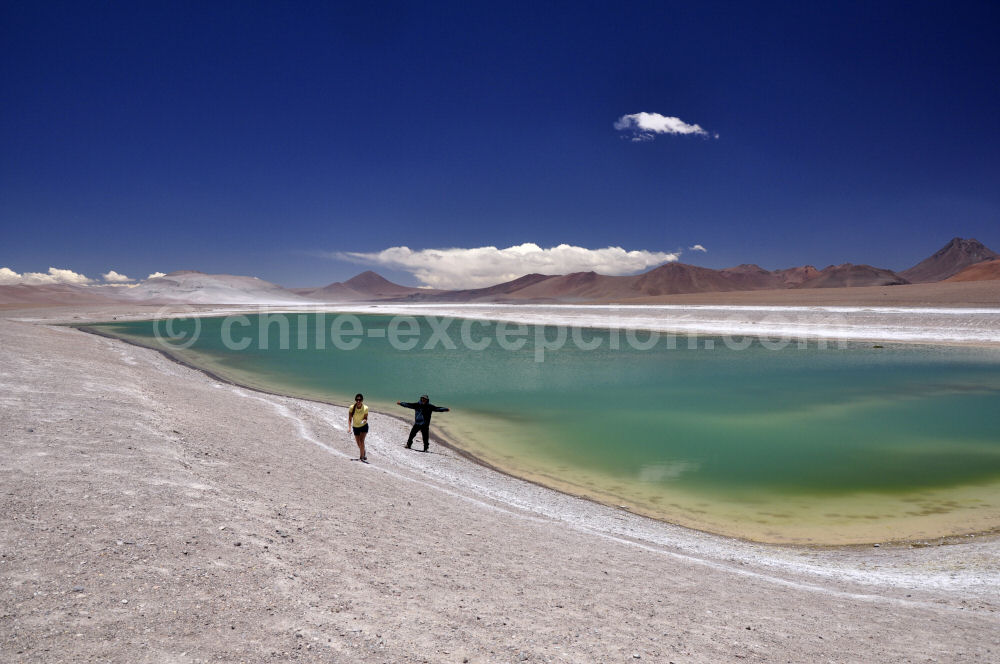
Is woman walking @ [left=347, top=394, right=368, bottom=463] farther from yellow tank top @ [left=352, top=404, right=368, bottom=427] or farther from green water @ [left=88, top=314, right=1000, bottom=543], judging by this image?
green water @ [left=88, top=314, right=1000, bottom=543]

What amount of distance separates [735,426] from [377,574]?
1369 cm

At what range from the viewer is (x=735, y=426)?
51.8 feet

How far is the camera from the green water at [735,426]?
9.63 m

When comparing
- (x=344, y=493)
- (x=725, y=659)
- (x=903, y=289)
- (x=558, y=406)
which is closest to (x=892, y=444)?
(x=558, y=406)

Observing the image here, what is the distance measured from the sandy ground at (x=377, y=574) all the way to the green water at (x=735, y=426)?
1.52 meters

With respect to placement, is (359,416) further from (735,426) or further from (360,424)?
(735,426)

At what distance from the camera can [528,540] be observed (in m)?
6.46

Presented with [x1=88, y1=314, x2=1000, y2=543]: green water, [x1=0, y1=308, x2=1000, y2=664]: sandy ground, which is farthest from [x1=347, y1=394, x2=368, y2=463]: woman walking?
[x1=88, y1=314, x2=1000, y2=543]: green water

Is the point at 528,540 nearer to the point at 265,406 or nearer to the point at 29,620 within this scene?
the point at 29,620

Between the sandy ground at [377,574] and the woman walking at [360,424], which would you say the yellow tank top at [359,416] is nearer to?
the woman walking at [360,424]

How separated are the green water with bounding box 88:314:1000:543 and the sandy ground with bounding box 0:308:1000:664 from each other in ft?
4.99

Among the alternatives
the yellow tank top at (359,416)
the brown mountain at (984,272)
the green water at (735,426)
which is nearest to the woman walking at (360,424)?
the yellow tank top at (359,416)

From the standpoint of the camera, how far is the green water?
9.63 metres

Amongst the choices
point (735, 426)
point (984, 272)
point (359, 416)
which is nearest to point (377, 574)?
point (359, 416)
